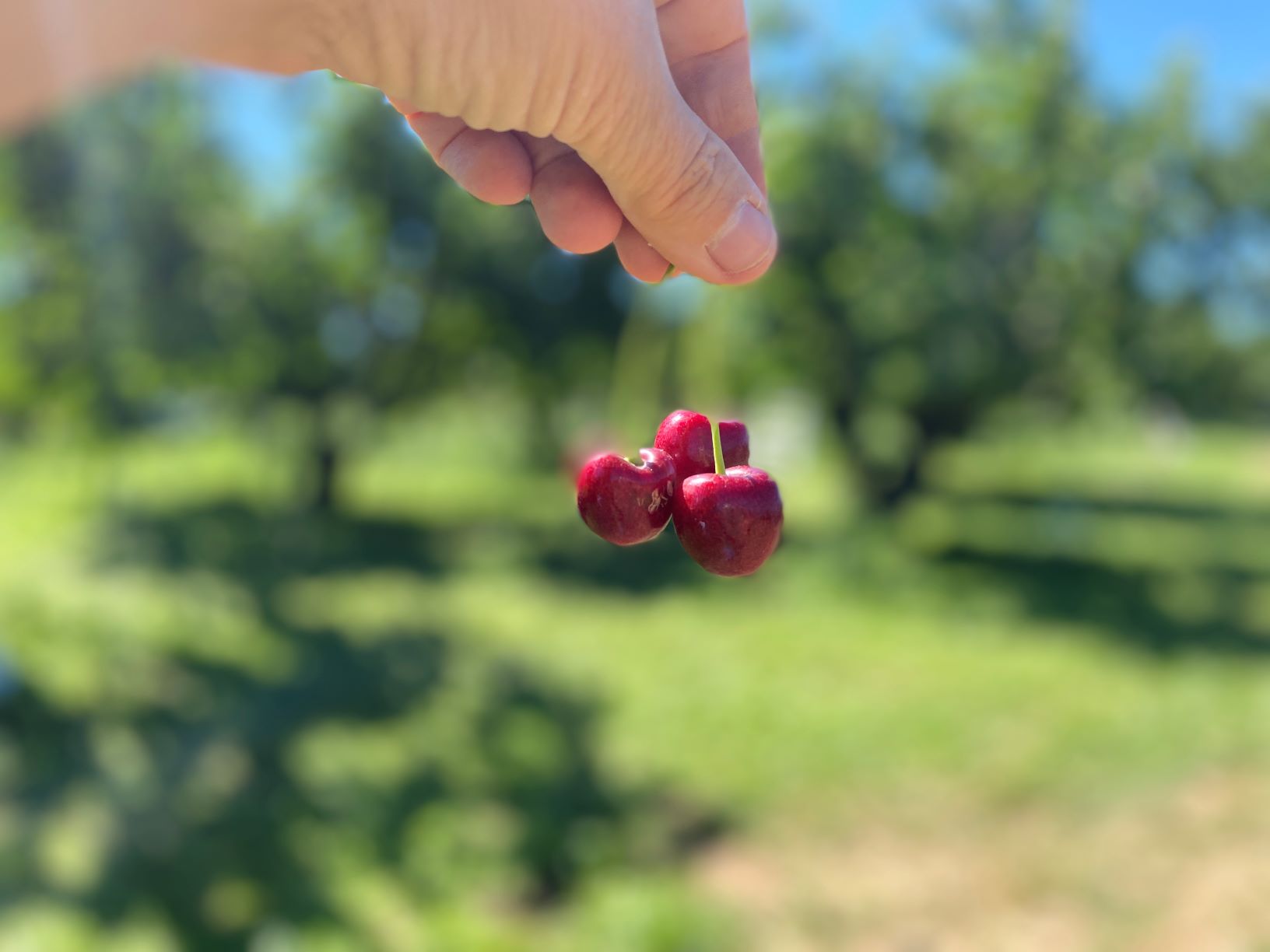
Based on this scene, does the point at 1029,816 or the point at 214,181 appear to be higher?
the point at 214,181

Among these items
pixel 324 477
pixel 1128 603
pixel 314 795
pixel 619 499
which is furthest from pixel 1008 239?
pixel 619 499

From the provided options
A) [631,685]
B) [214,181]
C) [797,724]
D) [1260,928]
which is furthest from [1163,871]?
[214,181]

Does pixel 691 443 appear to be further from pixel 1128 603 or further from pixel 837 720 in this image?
pixel 1128 603

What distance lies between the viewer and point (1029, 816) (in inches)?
237

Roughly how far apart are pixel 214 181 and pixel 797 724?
780 centimetres

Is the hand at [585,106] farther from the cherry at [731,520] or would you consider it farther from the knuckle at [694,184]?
the cherry at [731,520]

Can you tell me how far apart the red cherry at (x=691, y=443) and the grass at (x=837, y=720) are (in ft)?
12.6

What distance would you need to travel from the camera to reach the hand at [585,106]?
1.00 m

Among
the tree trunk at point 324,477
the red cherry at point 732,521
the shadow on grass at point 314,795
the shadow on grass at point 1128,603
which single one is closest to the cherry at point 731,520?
the red cherry at point 732,521

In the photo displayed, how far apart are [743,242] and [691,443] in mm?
280

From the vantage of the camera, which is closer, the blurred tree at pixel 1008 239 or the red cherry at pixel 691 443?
the red cherry at pixel 691 443

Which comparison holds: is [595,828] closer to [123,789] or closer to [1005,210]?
[123,789]

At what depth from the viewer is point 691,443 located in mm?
1311

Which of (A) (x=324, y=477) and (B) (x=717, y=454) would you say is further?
(A) (x=324, y=477)
